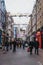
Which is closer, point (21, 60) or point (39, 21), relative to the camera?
point (21, 60)

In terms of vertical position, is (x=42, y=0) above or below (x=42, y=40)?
above

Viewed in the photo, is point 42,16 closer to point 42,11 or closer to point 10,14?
point 42,11

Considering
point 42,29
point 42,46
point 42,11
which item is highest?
point 42,11

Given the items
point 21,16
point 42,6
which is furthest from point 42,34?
point 21,16

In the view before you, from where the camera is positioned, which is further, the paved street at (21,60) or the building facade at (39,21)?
the building facade at (39,21)

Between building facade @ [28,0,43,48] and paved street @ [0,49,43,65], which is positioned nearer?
paved street @ [0,49,43,65]

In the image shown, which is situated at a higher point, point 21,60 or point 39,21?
point 21,60

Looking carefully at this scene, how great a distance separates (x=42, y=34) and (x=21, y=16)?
3489cm

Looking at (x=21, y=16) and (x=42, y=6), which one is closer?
(x=42, y=6)

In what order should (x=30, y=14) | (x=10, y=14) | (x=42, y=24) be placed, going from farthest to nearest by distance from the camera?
(x=30, y=14), (x=10, y=14), (x=42, y=24)

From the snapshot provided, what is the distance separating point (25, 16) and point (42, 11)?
120 feet

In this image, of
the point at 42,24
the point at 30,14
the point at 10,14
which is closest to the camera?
the point at 42,24

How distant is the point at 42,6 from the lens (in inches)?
2408

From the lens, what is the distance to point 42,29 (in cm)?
6050
